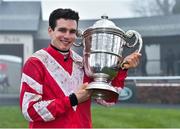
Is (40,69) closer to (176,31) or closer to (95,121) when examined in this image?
(95,121)

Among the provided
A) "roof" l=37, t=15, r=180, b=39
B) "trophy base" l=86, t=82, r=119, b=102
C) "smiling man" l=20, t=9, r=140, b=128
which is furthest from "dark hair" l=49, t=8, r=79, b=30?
"roof" l=37, t=15, r=180, b=39

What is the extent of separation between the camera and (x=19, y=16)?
19078 mm

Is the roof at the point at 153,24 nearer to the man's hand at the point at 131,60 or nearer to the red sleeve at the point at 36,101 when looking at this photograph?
the man's hand at the point at 131,60

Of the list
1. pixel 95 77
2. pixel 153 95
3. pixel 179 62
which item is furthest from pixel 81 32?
pixel 179 62

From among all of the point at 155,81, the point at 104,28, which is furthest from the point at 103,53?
the point at 155,81

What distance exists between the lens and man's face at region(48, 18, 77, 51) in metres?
1.76

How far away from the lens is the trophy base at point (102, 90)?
1.68m

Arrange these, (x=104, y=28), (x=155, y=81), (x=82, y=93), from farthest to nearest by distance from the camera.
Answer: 1. (x=155, y=81)
2. (x=104, y=28)
3. (x=82, y=93)

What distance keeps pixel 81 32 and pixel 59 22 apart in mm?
148

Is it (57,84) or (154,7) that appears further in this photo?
(154,7)

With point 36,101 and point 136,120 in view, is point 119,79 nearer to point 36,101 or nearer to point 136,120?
point 36,101

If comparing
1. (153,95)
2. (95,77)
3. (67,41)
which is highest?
(67,41)

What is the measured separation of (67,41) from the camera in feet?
5.81

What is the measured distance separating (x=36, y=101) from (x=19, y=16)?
17.8 m
